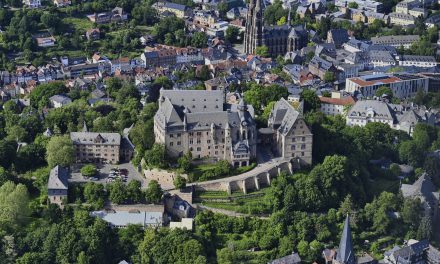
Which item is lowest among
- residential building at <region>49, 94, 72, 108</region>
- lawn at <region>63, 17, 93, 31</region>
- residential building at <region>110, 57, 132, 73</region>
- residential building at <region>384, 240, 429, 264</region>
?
residential building at <region>384, 240, 429, 264</region>

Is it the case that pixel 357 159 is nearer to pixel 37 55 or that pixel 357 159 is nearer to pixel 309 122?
pixel 309 122

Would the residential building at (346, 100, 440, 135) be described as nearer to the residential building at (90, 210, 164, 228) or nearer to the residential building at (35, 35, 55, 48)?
the residential building at (90, 210, 164, 228)

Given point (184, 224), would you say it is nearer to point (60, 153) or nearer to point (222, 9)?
point (60, 153)

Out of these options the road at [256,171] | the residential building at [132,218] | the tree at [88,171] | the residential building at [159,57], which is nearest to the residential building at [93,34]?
the residential building at [159,57]

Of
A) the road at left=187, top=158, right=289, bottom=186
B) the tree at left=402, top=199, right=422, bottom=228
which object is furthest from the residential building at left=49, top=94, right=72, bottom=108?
the tree at left=402, top=199, right=422, bottom=228

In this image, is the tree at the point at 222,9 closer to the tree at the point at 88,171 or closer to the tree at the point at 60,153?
the tree at the point at 60,153

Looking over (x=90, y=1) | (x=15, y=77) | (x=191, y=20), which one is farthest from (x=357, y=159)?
(x=90, y=1)

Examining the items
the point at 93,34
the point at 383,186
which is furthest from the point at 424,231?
the point at 93,34
